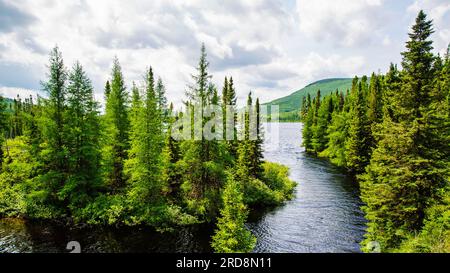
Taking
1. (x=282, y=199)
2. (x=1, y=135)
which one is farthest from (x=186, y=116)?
(x=1, y=135)

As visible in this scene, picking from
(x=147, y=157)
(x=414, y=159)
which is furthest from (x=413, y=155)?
(x=147, y=157)

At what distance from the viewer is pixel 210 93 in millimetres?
30734

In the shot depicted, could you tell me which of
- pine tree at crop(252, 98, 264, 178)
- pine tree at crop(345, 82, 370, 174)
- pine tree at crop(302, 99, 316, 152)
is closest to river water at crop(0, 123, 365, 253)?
pine tree at crop(252, 98, 264, 178)

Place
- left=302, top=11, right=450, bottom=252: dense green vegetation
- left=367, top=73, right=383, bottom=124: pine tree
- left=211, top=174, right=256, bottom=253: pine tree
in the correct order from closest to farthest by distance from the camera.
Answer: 1. left=211, top=174, right=256, bottom=253: pine tree
2. left=302, top=11, right=450, bottom=252: dense green vegetation
3. left=367, top=73, right=383, bottom=124: pine tree

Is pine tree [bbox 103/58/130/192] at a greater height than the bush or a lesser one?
greater

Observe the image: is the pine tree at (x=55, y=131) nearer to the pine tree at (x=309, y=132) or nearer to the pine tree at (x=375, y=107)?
the pine tree at (x=375, y=107)

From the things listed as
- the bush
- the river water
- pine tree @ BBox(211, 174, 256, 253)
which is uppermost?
pine tree @ BBox(211, 174, 256, 253)

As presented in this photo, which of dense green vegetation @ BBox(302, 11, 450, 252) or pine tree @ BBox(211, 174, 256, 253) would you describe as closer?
pine tree @ BBox(211, 174, 256, 253)

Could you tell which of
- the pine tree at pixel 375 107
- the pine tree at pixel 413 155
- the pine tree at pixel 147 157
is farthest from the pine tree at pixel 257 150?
the pine tree at pixel 413 155

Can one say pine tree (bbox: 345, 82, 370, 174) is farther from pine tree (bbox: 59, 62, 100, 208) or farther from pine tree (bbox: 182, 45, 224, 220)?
pine tree (bbox: 59, 62, 100, 208)

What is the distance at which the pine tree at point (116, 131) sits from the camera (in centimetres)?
3291

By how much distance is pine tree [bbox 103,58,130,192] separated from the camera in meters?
32.9

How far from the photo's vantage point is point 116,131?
107ft

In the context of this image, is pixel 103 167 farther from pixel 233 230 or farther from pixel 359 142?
pixel 359 142
